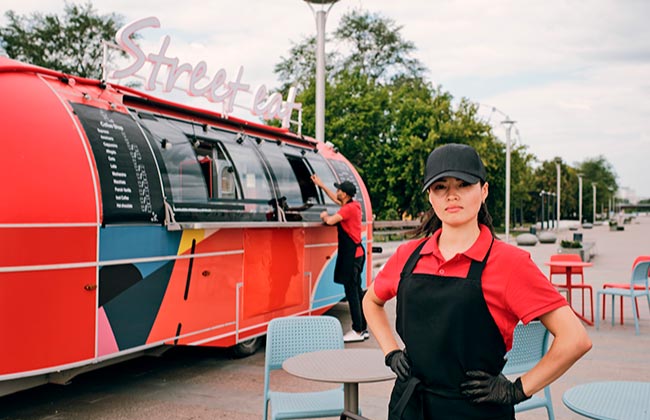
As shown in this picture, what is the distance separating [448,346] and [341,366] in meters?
1.69

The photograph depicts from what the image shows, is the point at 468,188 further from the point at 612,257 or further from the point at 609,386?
the point at 612,257

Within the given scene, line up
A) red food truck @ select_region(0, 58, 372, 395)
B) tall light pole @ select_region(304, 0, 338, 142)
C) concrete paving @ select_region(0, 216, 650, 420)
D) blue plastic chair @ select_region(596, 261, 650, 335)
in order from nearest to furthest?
red food truck @ select_region(0, 58, 372, 395) < concrete paving @ select_region(0, 216, 650, 420) < blue plastic chair @ select_region(596, 261, 650, 335) < tall light pole @ select_region(304, 0, 338, 142)

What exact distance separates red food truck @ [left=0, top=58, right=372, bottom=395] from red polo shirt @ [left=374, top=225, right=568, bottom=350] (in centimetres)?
349

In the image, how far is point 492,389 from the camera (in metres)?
2.10

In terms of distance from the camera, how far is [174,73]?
693cm

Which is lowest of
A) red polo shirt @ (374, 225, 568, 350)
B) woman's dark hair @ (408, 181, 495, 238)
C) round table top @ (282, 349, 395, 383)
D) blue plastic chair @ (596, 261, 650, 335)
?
blue plastic chair @ (596, 261, 650, 335)

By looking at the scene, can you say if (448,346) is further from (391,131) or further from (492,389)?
(391,131)

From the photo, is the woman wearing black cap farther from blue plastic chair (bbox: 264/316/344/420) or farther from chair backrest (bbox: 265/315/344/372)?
chair backrest (bbox: 265/315/344/372)

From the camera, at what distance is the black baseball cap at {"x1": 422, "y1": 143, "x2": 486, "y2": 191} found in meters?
2.29

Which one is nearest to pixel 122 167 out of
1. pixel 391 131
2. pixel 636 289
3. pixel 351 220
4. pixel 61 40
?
pixel 351 220

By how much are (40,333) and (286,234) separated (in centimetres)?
355

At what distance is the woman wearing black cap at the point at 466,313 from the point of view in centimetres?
212

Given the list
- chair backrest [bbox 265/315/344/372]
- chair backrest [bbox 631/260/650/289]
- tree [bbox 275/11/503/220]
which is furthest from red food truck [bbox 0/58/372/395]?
tree [bbox 275/11/503/220]

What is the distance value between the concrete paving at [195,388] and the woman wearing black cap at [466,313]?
3.36 metres
